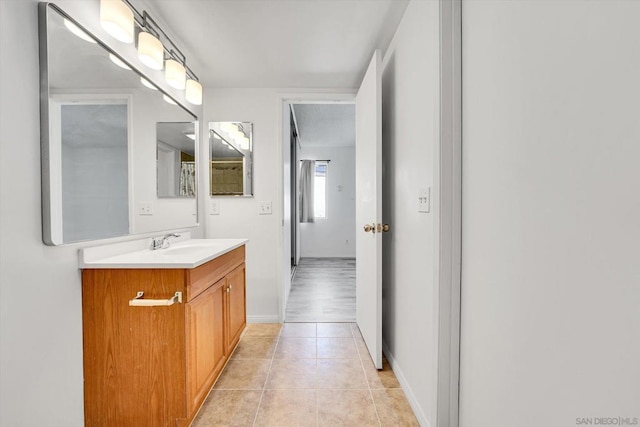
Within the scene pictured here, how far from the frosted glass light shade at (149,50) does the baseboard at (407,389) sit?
2345 millimetres

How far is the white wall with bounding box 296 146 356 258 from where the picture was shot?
5.96 meters

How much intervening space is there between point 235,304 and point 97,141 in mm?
1279

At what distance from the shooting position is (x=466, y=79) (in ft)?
3.38

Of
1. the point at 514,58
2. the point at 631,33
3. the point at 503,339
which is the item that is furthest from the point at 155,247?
the point at 631,33

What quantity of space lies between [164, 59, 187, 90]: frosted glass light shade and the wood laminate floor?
2.17 meters

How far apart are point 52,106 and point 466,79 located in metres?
1.59

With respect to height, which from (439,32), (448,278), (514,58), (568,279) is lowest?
(448,278)

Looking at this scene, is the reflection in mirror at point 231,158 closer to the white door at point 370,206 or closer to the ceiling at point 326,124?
the white door at point 370,206

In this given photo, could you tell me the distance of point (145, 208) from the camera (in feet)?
5.17

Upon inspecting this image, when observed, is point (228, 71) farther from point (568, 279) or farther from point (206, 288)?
point (568, 279)

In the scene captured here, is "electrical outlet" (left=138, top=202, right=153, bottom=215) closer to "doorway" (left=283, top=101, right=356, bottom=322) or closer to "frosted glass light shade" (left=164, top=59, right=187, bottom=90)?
"frosted glass light shade" (left=164, top=59, right=187, bottom=90)

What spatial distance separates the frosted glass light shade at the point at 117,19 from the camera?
4.01ft

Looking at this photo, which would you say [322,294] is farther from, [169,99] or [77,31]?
[77,31]

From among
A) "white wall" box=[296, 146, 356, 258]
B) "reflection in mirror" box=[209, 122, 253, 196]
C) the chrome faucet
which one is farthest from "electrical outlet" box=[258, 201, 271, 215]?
"white wall" box=[296, 146, 356, 258]
